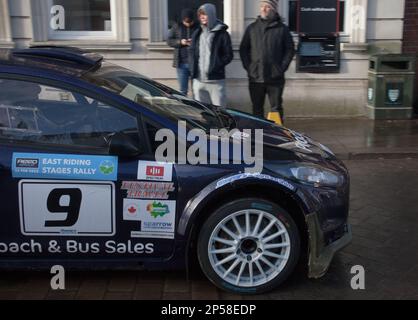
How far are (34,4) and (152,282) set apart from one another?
22.4 feet

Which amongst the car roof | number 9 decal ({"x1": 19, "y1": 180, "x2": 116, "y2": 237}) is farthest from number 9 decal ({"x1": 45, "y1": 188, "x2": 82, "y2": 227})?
the car roof

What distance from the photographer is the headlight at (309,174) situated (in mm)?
3645

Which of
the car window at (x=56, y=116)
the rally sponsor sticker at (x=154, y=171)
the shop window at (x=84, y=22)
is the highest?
the shop window at (x=84, y=22)

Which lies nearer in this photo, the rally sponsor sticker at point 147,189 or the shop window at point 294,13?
the rally sponsor sticker at point 147,189

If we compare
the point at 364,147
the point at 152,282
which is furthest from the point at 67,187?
the point at 364,147

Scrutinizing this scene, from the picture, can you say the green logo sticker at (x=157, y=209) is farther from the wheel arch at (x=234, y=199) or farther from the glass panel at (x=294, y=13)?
the glass panel at (x=294, y=13)

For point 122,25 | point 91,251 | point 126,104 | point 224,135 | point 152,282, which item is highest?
point 122,25

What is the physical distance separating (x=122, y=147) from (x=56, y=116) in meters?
0.53

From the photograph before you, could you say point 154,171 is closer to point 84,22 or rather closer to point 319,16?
point 84,22

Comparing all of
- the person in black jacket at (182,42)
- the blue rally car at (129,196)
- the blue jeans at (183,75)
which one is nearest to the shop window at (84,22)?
the person in black jacket at (182,42)

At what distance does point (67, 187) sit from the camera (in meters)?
3.48

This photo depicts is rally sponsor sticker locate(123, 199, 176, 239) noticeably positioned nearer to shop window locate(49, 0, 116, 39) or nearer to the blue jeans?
the blue jeans

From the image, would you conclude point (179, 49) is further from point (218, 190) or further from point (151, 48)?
point (218, 190)

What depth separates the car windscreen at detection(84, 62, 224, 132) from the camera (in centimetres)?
381
